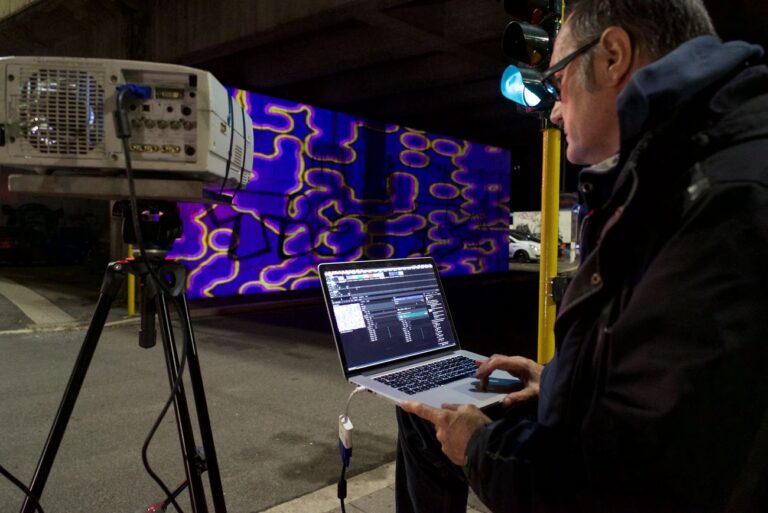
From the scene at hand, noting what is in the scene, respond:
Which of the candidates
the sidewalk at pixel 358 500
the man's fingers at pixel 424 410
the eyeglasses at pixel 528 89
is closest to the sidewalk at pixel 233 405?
the sidewalk at pixel 358 500

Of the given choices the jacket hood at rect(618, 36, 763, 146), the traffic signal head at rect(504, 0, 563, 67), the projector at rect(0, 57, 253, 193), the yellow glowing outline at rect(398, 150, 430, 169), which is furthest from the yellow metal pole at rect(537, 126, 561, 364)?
the yellow glowing outline at rect(398, 150, 430, 169)

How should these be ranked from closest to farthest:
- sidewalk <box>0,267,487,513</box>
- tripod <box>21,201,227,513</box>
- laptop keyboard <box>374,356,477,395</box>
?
tripod <box>21,201,227,513</box>, laptop keyboard <box>374,356,477,395</box>, sidewalk <box>0,267,487,513</box>

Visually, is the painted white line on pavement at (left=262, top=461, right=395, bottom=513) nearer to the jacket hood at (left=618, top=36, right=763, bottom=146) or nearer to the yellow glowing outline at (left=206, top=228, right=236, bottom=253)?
the jacket hood at (left=618, top=36, right=763, bottom=146)

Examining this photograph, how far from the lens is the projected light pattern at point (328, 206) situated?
10.8 metres

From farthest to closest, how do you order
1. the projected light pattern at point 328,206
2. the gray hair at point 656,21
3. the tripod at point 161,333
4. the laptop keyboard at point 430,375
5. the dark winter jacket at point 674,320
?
the projected light pattern at point 328,206, the laptop keyboard at point 430,375, the tripod at point 161,333, the gray hair at point 656,21, the dark winter jacket at point 674,320

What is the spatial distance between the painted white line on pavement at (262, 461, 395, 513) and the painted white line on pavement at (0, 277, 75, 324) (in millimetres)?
7187

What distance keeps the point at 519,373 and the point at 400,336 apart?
0.54 metres

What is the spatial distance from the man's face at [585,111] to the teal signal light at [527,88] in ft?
6.10

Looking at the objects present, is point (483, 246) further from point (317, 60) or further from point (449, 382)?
point (449, 382)

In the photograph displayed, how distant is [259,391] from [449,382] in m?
3.78

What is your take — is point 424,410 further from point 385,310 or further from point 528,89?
point 528,89

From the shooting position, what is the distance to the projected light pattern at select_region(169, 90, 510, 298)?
10.8m

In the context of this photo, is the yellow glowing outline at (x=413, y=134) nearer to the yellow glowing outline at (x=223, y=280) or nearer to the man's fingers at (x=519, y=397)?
the yellow glowing outline at (x=223, y=280)

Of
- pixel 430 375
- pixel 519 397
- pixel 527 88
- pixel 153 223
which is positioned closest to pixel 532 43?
pixel 527 88
